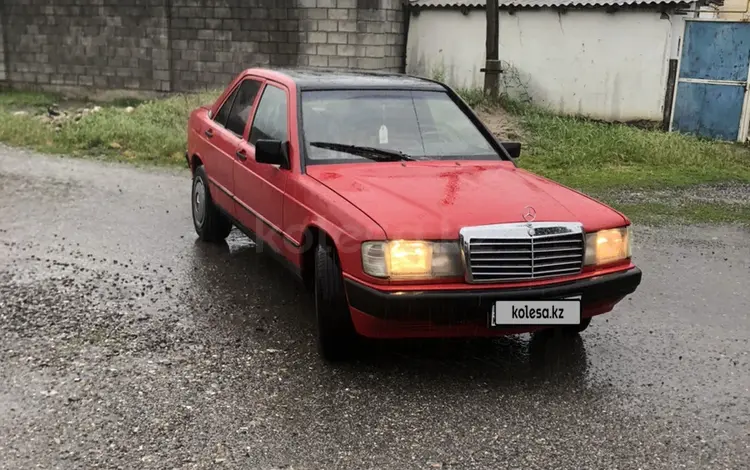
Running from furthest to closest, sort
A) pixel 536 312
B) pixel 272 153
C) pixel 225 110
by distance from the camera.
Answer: pixel 225 110 → pixel 272 153 → pixel 536 312

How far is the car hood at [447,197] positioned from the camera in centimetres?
394

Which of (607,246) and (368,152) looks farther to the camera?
(368,152)

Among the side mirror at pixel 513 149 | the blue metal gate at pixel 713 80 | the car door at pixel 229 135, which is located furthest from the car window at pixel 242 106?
the blue metal gate at pixel 713 80

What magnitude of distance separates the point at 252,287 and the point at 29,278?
164 cm

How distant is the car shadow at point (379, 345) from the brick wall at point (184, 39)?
11.6 metres

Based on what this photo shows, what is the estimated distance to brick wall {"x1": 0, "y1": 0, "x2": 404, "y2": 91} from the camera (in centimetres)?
1650

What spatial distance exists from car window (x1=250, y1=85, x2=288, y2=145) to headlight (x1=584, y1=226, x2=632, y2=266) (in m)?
2.10

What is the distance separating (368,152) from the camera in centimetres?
503

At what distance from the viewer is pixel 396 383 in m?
4.11

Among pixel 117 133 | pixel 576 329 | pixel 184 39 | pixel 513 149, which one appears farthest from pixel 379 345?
pixel 184 39

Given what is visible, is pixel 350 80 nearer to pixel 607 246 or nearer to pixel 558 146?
pixel 607 246

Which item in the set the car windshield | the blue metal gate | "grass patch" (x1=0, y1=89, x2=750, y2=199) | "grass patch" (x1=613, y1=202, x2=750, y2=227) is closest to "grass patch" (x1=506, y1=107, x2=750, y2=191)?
"grass patch" (x1=0, y1=89, x2=750, y2=199)

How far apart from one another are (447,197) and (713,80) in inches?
420

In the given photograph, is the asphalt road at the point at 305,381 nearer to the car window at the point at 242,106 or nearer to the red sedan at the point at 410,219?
the red sedan at the point at 410,219
